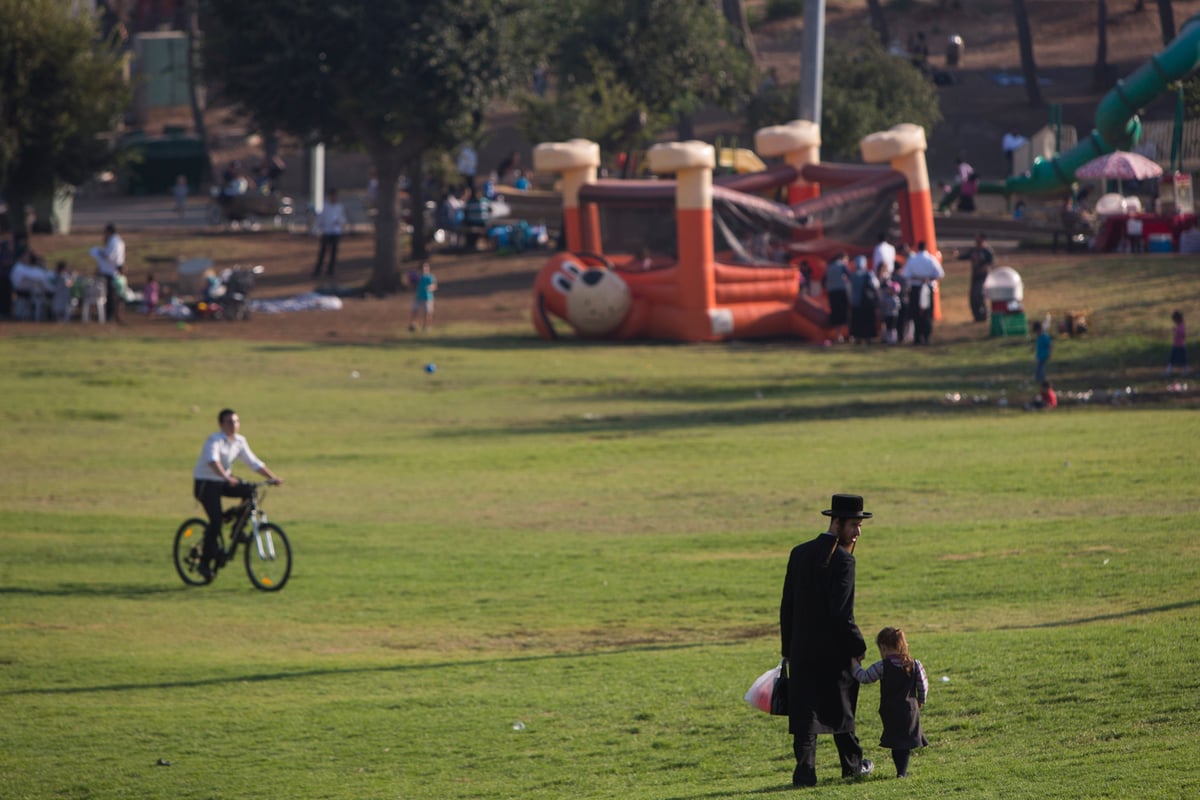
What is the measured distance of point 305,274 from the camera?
45.7m

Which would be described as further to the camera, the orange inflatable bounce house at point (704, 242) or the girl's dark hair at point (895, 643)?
the orange inflatable bounce house at point (704, 242)

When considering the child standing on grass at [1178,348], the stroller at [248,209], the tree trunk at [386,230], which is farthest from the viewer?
the stroller at [248,209]

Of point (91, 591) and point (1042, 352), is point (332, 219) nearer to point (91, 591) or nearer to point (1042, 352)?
point (1042, 352)

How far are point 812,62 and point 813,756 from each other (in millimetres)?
35608

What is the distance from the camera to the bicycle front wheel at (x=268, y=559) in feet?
Result: 51.4

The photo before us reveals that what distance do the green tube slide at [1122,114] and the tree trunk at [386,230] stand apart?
63.6ft

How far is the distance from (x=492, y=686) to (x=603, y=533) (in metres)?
5.87

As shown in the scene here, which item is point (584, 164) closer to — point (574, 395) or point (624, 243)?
point (624, 243)

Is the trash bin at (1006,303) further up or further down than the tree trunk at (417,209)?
further down

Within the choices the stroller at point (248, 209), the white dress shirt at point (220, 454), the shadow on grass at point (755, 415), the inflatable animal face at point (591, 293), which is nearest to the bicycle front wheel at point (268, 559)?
the white dress shirt at point (220, 454)

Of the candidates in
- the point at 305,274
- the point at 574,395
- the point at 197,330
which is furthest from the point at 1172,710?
the point at 305,274

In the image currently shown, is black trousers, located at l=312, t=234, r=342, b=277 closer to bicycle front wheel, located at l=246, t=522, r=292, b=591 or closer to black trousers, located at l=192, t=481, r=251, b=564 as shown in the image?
black trousers, located at l=192, t=481, r=251, b=564

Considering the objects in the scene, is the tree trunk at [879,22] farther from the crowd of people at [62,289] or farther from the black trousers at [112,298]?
the black trousers at [112,298]

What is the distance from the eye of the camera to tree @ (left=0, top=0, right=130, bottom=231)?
38594 millimetres
